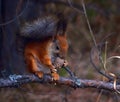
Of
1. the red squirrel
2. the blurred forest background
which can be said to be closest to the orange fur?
the red squirrel

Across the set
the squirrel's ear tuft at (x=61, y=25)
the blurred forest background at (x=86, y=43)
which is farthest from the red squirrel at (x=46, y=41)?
the blurred forest background at (x=86, y=43)

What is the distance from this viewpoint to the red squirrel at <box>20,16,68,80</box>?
2.74 meters

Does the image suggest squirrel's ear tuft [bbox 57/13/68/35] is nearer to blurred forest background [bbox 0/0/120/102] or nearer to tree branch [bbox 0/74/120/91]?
tree branch [bbox 0/74/120/91]

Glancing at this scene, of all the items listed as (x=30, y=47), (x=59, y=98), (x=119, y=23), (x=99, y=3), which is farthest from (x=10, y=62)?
(x=119, y=23)

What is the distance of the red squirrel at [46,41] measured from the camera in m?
2.74

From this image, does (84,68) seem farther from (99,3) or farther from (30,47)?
(30,47)

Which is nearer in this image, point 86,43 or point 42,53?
point 42,53

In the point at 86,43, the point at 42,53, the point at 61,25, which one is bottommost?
the point at 86,43

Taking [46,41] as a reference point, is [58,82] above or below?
below

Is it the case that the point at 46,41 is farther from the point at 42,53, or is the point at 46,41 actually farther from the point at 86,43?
the point at 86,43

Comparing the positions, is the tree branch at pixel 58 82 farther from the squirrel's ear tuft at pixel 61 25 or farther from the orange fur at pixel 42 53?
the squirrel's ear tuft at pixel 61 25

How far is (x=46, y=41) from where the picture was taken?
276cm

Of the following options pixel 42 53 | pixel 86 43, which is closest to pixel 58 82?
pixel 42 53

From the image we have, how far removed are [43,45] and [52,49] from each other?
56 millimetres
